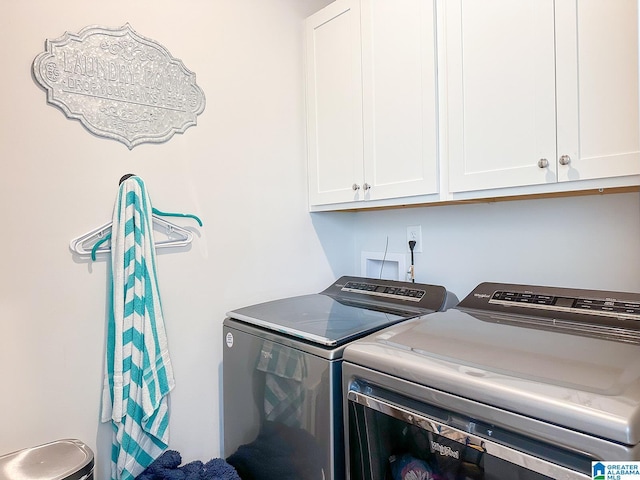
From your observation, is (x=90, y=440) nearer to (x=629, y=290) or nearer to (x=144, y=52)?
(x=144, y=52)

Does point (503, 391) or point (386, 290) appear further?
point (386, 290)

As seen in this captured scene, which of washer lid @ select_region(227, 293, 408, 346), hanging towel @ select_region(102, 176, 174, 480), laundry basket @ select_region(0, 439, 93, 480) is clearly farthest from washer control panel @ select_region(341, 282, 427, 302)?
laundry basket @ select_region(0, 439, 93, 480)

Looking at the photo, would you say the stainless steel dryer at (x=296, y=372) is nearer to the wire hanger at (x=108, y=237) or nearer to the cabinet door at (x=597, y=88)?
the wire hanger at (x=108, y=237)

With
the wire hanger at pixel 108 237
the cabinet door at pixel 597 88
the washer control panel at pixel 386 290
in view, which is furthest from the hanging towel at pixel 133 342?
the cabinet door at pixel 597 88

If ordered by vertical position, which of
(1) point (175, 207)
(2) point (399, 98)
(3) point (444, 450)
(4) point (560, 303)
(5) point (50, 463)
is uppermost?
(2) point (399, 98)

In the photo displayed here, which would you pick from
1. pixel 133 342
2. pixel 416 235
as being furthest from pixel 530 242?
pixel 133 342

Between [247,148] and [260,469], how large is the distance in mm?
1212

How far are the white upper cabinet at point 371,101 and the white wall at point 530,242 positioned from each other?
0.33m

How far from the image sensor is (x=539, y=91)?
1114 millimetres

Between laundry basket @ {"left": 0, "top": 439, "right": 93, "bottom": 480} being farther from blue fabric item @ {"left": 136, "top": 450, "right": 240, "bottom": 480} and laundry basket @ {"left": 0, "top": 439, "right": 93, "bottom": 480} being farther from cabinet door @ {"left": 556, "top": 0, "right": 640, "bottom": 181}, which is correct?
cabinet door @ {"left": 556, "top": 0, "right": 640, "bottom": 181}

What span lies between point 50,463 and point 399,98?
158cm

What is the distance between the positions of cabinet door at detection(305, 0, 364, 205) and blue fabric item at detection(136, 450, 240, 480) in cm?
109

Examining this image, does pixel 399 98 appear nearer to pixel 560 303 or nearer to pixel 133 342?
pixel 560 303

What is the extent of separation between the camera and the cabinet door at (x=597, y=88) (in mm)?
970
